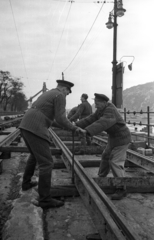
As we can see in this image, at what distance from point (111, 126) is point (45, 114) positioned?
1233 mm

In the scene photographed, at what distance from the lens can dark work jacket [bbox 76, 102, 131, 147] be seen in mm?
3959

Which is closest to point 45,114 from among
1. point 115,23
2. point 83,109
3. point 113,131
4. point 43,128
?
point 43,128

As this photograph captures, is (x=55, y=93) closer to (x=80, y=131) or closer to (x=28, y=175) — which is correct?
(x=80, y=131)

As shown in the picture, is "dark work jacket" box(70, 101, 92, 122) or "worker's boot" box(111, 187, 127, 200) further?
"dark work jacket" box(70, 101, 92, 122)

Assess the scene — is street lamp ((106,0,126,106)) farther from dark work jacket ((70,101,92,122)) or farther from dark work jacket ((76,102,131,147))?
dark work jacket ((76,102,131,147))

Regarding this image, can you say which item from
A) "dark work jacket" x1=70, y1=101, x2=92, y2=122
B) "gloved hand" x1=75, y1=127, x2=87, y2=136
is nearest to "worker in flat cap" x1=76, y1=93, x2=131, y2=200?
"gloved hand" x1=75, y1=127, x2=87, y2=136

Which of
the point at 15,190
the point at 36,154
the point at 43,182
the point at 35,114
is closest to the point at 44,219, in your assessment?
the point at 43,182

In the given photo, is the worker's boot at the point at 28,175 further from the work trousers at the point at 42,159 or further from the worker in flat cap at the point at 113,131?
the worker in flat cap at the point at 113,131

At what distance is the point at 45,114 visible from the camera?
3439 millimetres

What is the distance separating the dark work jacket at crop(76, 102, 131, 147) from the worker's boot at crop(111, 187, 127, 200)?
752 millimetres

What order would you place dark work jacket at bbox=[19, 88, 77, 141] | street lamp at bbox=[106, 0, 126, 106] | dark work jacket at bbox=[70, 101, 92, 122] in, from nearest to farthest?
dark work jacket at bbox=[19, 88, 77, 141] → dark work jacket at bbox=[70, 101, 92, 122] → street lamp at bbox=[106, 0, 126, 106]

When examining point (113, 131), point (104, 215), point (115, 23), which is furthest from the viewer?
point (115, 23)

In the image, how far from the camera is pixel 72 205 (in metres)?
3.72

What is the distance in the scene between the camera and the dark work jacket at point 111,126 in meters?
3.96
